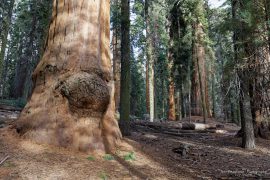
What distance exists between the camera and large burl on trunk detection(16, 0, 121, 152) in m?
5.82

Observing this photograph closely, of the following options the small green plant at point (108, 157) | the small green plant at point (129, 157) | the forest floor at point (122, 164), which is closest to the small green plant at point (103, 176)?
the forest floor at point (122, 164)

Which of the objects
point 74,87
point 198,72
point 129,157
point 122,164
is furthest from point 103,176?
point 198,72

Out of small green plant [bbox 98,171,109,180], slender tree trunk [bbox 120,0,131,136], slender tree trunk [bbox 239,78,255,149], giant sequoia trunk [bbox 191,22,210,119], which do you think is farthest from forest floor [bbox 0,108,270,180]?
giant sequoia trunk [bbox 191,22,210,119]

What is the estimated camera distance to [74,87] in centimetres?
584

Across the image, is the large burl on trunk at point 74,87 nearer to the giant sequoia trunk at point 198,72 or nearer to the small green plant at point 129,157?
the small green plant at point 129,157

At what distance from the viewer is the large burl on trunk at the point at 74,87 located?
5.82 metres

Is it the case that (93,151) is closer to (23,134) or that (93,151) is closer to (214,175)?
(23,134)

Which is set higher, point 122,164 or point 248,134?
point 248,134

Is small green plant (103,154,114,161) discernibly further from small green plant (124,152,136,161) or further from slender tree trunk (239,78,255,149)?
slender tree trunk (239,78,255,149)

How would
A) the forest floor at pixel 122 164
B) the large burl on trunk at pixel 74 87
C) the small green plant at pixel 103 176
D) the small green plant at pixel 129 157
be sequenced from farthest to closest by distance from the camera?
1. the small green plant at pixel 129 157
2. the large burl on trunk at pixel 74 87
3. the small green plant at pixel 103 176
4. the forest floor at pixel 122 164

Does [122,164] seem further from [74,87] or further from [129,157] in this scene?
[74,87]

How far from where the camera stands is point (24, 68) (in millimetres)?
25672

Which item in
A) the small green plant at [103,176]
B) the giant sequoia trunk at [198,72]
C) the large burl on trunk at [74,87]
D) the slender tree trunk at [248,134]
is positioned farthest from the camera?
the giant sequoia trunk at [198,72]

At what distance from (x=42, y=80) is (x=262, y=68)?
24.6 ft
